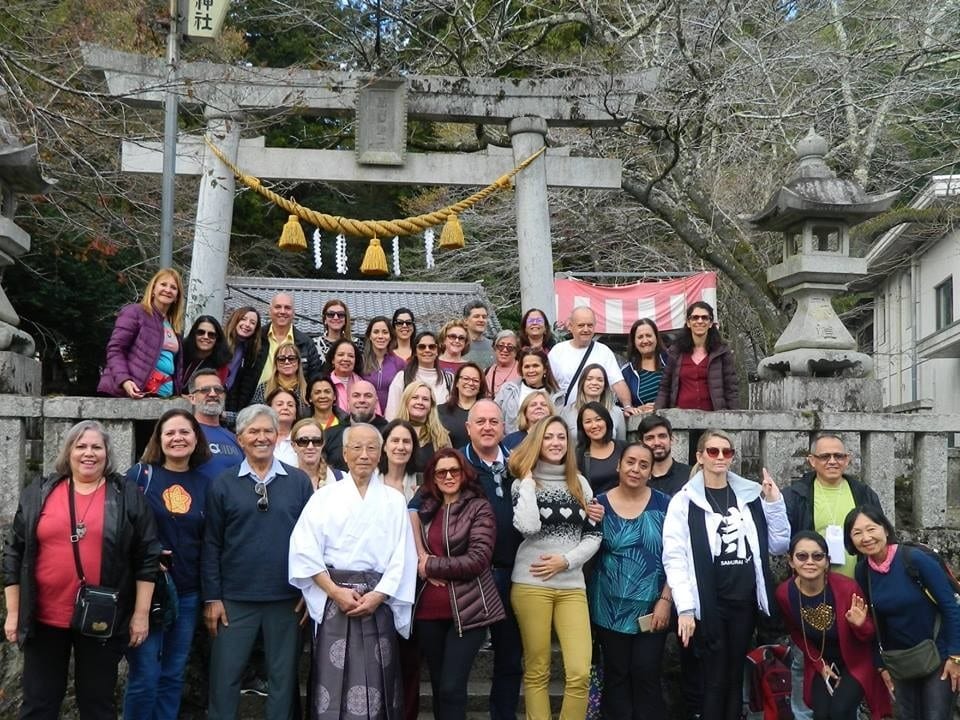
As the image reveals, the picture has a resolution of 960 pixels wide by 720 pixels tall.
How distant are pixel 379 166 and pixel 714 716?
6.43m

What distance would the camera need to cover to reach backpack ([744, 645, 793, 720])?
4926mm

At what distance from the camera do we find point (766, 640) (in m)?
5.50

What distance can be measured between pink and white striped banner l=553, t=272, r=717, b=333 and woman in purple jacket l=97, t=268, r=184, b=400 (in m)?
9.09

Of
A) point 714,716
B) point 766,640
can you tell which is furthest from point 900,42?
point 714,716

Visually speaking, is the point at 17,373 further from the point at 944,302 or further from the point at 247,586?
the point at 944,302

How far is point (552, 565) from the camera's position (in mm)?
4633

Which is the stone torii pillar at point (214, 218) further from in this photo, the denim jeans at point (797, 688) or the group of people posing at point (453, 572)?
the denim jeans at point (797, 688)

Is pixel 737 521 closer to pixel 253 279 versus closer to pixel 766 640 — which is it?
pixel 766 640

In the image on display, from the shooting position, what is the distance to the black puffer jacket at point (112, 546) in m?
4.10

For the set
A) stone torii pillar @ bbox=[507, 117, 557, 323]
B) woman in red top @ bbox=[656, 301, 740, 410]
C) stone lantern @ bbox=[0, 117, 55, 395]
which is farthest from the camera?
stone torii pillar @ bbox=[507, 117, 557, 323]

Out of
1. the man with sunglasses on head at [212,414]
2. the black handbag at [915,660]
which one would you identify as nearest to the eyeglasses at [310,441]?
the man with sunglasses on head at [212,414]

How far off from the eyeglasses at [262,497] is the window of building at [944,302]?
17950 mm

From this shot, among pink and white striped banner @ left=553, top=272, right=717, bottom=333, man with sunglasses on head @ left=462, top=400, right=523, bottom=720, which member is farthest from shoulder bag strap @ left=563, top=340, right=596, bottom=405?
pink and white striped banner @ left=553, top=272, right=717, bottom=333

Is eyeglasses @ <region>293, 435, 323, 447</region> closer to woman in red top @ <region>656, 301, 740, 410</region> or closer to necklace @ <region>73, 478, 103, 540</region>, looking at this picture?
necklace @ <region>73, 478, 103, 540</region>
